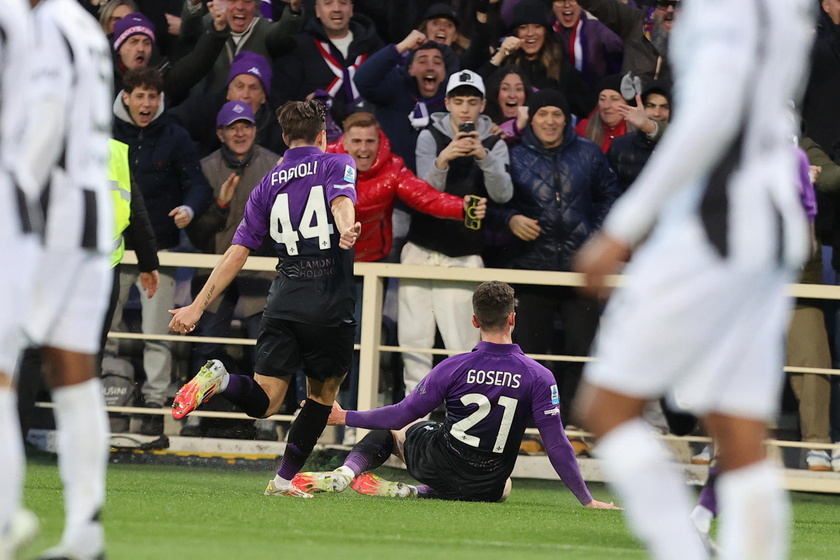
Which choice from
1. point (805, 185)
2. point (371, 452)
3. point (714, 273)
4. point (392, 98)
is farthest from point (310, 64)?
point (714, 273)

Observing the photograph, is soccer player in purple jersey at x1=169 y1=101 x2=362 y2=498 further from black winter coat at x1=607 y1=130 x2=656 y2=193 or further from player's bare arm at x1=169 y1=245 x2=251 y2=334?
black winter coat at x1=607 y1=130 x2=656 y2=193

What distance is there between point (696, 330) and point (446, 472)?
4.62 metres

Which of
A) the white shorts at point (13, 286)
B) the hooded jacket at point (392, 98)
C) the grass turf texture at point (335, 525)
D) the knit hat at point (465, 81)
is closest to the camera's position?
the white shorts at point (13, 286)

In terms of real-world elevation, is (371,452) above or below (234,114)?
below

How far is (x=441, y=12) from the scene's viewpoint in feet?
37.0

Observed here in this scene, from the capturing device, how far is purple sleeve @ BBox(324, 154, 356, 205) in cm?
748

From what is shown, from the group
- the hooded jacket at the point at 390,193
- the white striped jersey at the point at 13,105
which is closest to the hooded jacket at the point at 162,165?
the hooded jacket at the point at 390,193

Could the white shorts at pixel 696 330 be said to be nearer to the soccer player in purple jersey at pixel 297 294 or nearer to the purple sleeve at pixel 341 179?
the purple sleeve at pixel 341 179

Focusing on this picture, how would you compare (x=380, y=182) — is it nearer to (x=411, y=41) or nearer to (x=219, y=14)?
(x=411, y=41)

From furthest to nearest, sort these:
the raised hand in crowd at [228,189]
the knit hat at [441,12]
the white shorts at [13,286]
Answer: the knit hat at [441,12]
the raised hand in crowd at [228,189]
the white shorts at [13,286]

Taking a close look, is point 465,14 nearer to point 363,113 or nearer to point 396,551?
point 363,113

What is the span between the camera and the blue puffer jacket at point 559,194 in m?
9.90

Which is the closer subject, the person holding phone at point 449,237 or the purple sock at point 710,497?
the purple sock at point 710,497

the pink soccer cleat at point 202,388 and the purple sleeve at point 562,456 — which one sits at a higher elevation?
the pink soccer cleat at point 202,388
